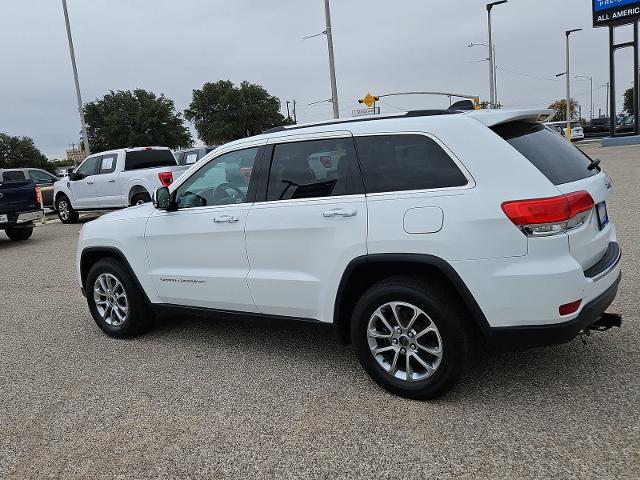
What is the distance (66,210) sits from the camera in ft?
53.7

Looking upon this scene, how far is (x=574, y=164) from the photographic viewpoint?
3.57 meters

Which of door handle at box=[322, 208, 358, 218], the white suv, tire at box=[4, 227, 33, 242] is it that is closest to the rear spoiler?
the white suv

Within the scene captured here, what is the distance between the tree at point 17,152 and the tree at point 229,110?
28259 mm

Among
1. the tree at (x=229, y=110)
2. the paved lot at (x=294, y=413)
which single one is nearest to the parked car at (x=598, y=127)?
the tree at (x=229, y=110)

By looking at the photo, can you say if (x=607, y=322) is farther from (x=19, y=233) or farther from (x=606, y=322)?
(x=19, y=233)

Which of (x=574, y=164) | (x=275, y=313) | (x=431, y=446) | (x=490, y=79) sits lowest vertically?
(x=431, y=446)

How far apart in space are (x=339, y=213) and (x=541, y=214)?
1215 mm

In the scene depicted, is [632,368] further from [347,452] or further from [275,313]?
[275,313]

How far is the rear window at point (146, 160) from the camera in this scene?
47.5 feet

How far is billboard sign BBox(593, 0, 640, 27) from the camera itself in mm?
32156

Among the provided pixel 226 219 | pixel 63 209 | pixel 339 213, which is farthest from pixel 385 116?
pixel 63 209

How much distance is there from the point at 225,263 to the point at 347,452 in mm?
1779

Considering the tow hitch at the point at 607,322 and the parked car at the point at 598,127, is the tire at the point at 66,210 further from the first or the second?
the parked car at the point at 598,127

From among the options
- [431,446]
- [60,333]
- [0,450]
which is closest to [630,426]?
[431,446]
